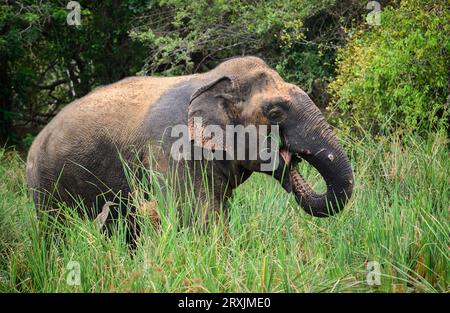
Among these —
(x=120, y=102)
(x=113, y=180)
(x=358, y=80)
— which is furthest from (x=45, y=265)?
(x=358, y=80)

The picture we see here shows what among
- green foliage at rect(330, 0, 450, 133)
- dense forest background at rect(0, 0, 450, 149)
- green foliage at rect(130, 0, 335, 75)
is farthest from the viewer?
green foliage at rect(130, 0, 335, 75)

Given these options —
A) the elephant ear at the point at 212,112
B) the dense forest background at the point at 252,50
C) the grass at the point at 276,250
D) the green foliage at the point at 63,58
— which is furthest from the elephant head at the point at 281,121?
the green foliage at the point at 63,58

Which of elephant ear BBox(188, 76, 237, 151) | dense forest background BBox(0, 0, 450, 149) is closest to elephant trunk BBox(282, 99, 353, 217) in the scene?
elephant ear BBox(188, 76, 237, 151)

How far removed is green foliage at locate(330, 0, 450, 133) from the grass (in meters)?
2.59

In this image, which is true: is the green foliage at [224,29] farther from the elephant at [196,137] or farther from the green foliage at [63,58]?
the elephant at [196,137]

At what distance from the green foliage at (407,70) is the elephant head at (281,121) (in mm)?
2846

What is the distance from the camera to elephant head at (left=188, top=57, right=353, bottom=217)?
685 centimetres

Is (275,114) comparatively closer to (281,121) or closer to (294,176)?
(281,121)

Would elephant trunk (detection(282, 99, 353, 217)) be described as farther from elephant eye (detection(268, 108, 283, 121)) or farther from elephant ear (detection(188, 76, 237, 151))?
elephant ear (detection(188, 76, 237, 151))

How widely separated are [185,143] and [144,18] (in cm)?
942

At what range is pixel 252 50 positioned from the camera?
1491 cm

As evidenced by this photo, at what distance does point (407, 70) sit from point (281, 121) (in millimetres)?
3808

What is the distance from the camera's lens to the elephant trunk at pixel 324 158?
6.82 metres

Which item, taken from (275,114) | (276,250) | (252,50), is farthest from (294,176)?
(252,50)
